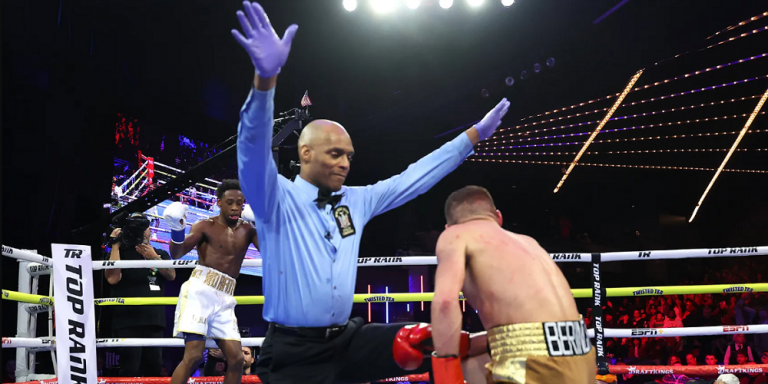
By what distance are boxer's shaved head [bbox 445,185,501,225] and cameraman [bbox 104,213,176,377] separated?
2889 millimetres

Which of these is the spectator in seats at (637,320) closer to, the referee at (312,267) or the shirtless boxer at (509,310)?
the shirtless boxer at (509,310)

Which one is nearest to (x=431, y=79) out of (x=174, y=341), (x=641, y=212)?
(x=641, y=212)

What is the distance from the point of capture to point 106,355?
8125mm

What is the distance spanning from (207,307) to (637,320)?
23.0 feet

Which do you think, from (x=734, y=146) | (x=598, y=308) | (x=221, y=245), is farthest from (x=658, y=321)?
(x=221, y=245)

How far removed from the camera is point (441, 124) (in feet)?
38.7

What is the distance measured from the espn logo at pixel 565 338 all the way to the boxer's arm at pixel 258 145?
1.10 meters

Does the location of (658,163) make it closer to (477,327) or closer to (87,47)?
(477,327)

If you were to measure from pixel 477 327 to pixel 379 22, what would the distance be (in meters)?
5.10

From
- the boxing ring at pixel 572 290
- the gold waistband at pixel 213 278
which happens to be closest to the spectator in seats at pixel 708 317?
the boxing ring at pixel 572 290

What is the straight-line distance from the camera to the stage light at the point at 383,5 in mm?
8188

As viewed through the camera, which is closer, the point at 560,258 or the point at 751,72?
the point at 560,258

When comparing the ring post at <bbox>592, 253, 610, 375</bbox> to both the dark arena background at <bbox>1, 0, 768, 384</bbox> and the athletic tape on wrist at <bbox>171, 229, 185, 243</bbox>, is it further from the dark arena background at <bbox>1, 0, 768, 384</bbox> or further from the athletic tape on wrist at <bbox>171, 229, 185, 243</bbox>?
the athletic tape on wrist at <bbox>171, 229, 185, 243</bbox>

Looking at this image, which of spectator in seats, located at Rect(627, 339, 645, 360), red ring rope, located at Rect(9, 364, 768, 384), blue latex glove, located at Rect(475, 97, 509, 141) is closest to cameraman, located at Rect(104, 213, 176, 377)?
red ring rope, located at Rect(9, 364, 768, 384)
